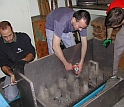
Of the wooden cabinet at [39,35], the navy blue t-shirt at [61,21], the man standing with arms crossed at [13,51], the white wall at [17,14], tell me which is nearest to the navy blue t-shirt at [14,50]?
the man standing with arms crossed at [13,51]

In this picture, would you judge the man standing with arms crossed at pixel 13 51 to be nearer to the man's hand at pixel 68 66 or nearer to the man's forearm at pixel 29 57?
the man's forearm at pixel 29 57

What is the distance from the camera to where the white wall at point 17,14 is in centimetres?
173

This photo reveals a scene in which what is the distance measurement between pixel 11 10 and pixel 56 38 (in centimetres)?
80

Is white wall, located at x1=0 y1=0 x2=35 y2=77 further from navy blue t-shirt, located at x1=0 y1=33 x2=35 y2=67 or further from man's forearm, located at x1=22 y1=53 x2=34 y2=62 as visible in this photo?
man's forearm, located at x1=22 y1=53 x2=34 y2=62

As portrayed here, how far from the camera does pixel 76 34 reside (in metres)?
2.63

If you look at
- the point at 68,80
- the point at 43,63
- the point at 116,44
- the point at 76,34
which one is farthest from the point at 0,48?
the point at 76,34

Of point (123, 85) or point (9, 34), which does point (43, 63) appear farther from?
point (123, 85)

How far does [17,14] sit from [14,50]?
0.57m

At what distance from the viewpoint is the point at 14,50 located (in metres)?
1.44

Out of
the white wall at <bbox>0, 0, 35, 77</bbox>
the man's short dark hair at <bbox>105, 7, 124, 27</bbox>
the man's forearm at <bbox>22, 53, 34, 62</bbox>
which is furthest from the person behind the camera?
the white wall at <bbox>0, 0, 35, 77</bbox>

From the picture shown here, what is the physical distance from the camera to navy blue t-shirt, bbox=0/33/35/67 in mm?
1409

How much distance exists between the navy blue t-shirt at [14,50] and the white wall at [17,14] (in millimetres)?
450

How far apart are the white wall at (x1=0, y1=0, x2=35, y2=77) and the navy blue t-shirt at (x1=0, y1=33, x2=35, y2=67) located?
1.48 feet

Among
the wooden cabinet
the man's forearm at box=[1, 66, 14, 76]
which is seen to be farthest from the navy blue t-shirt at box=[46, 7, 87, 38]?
the wooden cabinet
